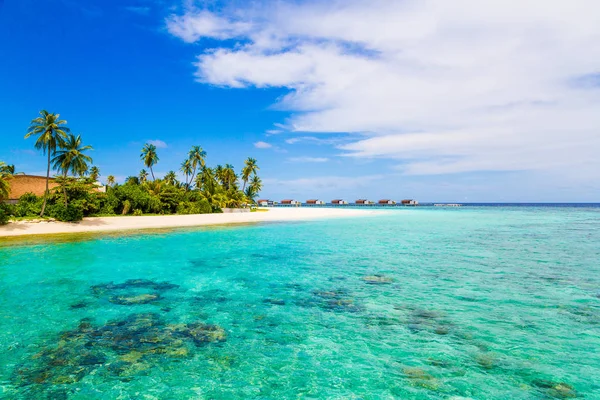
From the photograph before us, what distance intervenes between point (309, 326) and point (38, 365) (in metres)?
6.13

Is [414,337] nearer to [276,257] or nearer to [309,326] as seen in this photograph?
[309,326]

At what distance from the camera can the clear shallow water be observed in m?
6.05

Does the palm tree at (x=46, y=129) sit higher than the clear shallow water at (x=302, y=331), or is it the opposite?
the palm tree at (x=46, y=129)

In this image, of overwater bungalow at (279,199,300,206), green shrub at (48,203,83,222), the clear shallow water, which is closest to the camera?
the clear shallow water

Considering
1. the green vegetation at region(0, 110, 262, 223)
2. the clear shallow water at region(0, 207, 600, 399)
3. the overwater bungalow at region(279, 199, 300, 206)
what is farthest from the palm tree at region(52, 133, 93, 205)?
the overwater bungalow at region(279, 199, 300, 206)

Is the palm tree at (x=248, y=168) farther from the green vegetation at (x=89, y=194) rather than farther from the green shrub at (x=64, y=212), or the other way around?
the green shrub at (x=64, y=212)

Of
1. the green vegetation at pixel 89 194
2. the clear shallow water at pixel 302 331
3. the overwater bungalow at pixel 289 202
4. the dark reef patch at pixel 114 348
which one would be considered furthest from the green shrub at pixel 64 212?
the overwater bungalow at pixel 289 202

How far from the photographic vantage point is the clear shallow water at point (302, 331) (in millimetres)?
6055

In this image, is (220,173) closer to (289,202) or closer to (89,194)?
(89,194)

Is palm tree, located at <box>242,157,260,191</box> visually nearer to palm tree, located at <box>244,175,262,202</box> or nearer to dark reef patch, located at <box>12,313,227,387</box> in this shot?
palm tree, located at <box>244,175,262,202</box>

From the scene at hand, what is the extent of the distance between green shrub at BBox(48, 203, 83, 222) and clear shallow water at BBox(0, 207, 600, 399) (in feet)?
81.8

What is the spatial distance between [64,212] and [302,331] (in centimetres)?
4081

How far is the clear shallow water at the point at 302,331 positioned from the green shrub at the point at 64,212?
24929 millimetres

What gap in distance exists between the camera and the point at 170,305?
10.8m
